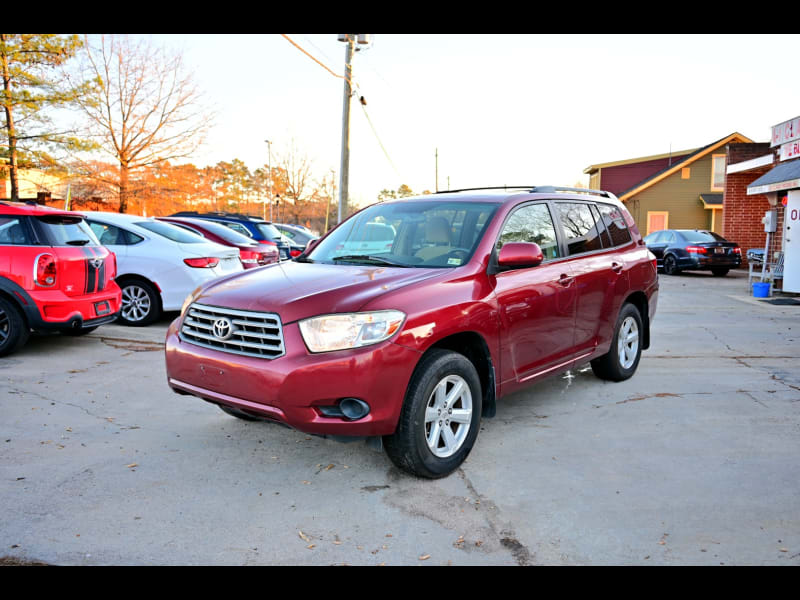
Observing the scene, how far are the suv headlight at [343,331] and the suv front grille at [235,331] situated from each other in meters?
0.18

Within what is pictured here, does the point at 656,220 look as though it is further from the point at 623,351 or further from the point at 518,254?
the point at 518,254

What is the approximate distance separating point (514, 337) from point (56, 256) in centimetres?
507

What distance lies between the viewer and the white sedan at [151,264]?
29.6ft

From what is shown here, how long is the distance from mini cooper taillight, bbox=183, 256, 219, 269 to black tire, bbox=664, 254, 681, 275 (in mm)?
15902

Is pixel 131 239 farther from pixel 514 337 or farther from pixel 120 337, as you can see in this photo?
pixel 514 337

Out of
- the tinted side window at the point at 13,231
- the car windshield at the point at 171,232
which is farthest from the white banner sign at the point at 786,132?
the tinted side window at the point at 13,231

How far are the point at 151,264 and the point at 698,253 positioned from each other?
16.6 m

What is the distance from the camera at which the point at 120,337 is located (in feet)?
27.5

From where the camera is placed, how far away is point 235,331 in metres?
3.82

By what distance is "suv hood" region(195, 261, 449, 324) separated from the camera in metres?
3.65

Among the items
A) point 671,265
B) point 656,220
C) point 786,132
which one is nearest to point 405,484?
point 786,132

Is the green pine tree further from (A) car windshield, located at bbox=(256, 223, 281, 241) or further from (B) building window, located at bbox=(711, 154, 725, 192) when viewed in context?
(B) building window, located at bbox=(711, 154, 725, 192)

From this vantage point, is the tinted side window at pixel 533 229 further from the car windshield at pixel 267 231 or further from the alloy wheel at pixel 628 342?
the car windshield at pixel 267 231

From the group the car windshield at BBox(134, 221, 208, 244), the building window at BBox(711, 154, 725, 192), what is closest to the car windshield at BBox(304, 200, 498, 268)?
the car windshield at BBox(134, 221, 208, 244)
